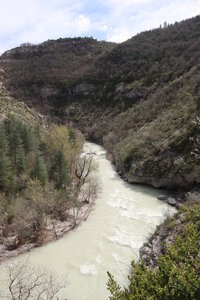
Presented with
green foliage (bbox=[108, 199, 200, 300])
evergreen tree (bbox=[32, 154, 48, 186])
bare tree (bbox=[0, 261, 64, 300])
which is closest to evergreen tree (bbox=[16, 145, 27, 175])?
evergreen tree (bbox=[32, 154, 48, 186])

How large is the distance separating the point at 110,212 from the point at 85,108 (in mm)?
77920

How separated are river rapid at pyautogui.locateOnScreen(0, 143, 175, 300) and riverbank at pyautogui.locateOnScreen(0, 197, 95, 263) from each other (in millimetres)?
683

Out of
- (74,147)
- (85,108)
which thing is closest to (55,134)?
(74,147)

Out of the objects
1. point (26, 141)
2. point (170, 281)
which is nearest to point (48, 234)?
point (26, 141)

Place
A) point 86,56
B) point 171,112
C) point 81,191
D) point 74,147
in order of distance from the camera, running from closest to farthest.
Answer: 1. point 81,191
2. point 74,147
3. point 171,112
4. point 86,56

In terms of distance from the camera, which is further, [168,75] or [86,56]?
[86,56]

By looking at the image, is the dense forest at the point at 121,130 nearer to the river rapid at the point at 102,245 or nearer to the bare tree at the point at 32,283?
the river rapid at the point at 102,245

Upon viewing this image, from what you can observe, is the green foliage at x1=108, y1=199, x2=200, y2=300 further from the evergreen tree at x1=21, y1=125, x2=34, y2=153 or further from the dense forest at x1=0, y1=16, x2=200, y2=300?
the evergreen tree at x1=21, y1=125, x2=34, y2=153

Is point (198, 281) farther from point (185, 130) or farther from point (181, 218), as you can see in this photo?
point (185, 130)

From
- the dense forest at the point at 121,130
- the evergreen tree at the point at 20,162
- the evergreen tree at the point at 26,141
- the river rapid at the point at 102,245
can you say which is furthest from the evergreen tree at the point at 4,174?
the river rapid at the point at 102,245

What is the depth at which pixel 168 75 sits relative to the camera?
8306 cm

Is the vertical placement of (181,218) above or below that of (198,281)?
below

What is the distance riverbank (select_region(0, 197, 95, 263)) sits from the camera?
90.2 feet

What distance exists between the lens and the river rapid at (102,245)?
73.9 feet
